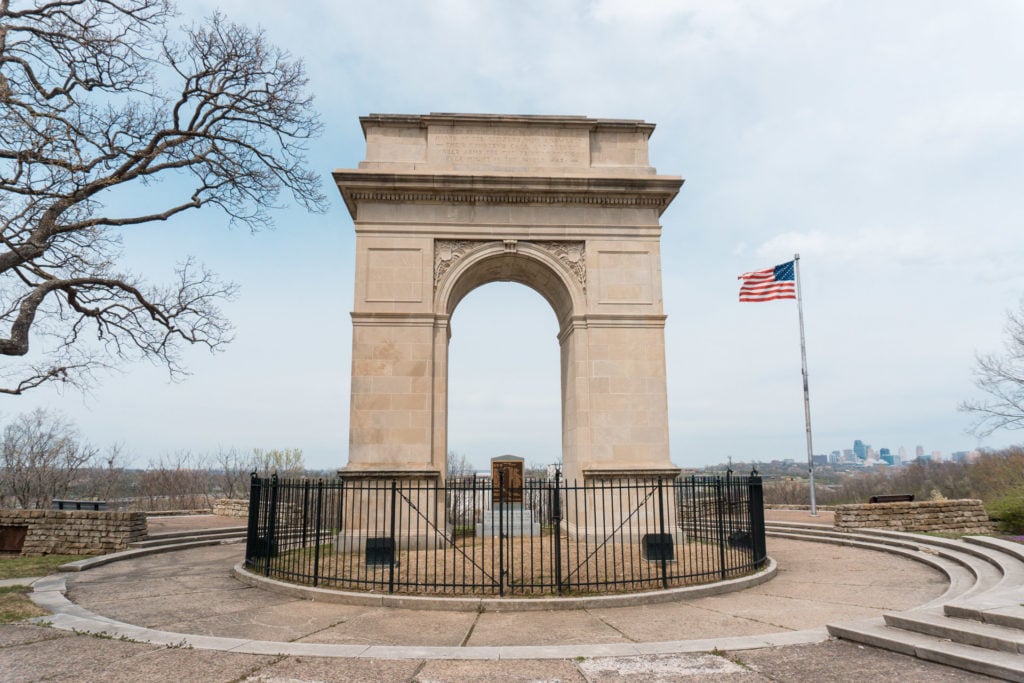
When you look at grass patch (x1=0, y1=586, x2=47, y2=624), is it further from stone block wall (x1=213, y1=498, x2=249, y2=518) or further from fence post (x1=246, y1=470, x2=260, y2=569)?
stone block wall (x1=213, y1=498, x2=249, y2=518)

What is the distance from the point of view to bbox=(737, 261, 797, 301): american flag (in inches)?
932

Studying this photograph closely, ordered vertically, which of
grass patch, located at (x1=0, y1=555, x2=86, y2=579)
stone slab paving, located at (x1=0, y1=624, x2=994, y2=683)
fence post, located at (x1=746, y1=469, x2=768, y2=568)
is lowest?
grass patch, located at (x1=0, y1=555, x2=86, y2=579)

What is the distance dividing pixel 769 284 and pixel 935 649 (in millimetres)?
19193

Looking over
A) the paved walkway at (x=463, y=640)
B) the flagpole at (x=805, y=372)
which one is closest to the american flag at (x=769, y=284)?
the flagpole at (x=805, y=372)

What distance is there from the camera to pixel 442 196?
16859 millimetres

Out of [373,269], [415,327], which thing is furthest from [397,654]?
[373,269]

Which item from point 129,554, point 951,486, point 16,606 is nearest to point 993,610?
point 16,606

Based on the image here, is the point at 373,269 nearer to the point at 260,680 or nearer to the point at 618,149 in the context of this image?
the point at 618,149

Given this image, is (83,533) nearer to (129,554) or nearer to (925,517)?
(129,554)

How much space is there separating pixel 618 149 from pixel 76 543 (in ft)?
60.3

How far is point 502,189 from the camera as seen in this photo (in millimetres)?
16766

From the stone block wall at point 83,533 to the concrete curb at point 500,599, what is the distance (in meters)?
7.62

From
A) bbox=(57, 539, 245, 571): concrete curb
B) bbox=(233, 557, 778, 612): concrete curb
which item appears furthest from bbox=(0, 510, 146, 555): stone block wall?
bbox=(233, 557, 778, 612): concrete curb

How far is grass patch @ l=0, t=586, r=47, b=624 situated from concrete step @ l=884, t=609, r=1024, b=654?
11656 millimetres
